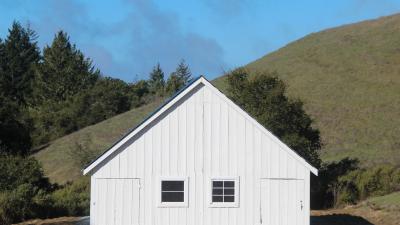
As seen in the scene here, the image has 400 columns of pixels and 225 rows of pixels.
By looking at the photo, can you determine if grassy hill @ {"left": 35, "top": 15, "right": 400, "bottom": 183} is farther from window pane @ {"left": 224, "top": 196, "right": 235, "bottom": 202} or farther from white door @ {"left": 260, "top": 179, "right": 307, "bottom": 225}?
window pane @ {"left": 224, "top": 196, "right": 235, "bottom": 202}

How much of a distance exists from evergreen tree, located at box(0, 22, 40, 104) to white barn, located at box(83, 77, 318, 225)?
75381 mm

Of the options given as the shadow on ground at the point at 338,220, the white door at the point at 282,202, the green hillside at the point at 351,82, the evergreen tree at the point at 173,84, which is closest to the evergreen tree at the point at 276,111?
the shadow on ground at the point at 338,220

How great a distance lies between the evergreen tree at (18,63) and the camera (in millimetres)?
101125

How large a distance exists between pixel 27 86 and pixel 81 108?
22.0 m

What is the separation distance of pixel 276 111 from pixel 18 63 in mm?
72805

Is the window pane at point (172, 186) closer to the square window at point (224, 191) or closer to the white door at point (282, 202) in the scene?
the square window at point (224, 191)

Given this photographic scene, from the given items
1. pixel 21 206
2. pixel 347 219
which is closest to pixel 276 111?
pixel 347 219

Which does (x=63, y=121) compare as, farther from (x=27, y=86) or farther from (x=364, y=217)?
(x=364, y=217)

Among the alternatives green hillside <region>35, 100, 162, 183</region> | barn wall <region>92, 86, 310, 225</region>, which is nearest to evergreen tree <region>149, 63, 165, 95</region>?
green hillside <region>35, 100, 162, 183</region>

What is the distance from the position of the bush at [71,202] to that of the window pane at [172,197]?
503 inches

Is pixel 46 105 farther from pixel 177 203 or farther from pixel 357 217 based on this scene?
pixel 177 203

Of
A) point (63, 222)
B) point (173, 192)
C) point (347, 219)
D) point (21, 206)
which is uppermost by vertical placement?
point (173, 192)

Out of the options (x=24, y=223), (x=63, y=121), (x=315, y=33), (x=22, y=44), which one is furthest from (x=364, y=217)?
(x=22, y=44)

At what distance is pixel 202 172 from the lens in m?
23.3
